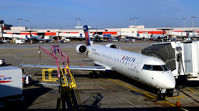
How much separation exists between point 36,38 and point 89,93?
83978 millimetres

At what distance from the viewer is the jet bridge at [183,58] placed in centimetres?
1466

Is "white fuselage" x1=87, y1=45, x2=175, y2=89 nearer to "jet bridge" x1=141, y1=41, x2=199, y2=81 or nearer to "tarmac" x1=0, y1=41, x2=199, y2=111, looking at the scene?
"tarmac" x1=0, y1=41, x2=199, y2=111

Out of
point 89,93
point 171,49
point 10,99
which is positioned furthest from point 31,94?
point 171,49

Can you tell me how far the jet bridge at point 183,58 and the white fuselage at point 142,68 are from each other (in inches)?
87.0

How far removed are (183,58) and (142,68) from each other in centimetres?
387

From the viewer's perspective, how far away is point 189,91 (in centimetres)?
1441

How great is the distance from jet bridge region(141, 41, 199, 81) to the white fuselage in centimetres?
221

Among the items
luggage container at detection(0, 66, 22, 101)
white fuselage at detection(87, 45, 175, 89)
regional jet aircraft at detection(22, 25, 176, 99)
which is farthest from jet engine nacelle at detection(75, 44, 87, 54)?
luggage container at detection(0, 66, 22, 101)

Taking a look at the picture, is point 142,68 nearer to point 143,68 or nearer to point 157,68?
point 143,68

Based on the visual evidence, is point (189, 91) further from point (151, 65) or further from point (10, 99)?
point (10, 99)

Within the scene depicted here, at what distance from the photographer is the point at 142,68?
43.4 ft

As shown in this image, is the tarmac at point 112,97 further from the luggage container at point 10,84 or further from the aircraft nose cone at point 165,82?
the aircraft nose cone at point 165,82

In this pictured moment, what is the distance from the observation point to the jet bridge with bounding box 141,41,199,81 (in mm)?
14656

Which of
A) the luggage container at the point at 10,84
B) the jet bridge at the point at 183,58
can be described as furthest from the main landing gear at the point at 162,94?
the luggage container at the point at 10,84
